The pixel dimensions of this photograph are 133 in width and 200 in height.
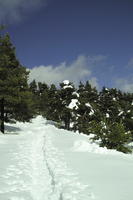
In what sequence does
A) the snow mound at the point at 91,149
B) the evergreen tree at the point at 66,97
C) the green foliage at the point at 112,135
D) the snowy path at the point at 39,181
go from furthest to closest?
the evergreen tree at the point at 66,97 → the green foliage at the point at 112,135 → the snow mound at the point at 91,149 → the snowy path at the point at 39,181

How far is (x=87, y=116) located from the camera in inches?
1809

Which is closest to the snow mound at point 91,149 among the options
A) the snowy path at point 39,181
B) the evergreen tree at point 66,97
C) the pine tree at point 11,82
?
the snowy path at point 39,181

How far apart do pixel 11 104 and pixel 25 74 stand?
3.98 meters

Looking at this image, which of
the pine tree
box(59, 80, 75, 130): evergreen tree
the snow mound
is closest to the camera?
the snow mound

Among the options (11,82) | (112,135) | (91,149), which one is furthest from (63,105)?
(91,149)

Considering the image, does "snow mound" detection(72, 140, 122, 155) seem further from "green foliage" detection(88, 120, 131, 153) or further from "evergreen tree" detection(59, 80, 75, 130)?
"evergreen tree" detection(59, 80, 75, 130)

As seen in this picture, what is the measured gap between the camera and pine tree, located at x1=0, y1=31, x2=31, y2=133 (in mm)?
27141

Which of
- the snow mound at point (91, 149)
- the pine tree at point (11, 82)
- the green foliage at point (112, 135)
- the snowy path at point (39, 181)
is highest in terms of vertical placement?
the pine tree at point (11, 82)

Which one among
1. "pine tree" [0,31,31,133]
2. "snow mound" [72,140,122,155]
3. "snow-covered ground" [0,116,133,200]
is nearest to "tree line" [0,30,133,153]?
"pine tree" [0,31,31,133]

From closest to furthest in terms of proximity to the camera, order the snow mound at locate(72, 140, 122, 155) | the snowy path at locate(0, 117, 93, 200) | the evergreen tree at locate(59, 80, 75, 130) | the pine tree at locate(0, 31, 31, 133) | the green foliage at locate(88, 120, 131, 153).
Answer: the snowy path at locate(0, 117, 93, 200) < the snow mound at locate(72, 140, 122, 155) < the green foliage at locate(88, 120, 131, 153) < the pine tree at locate(0, 31, 31, 133) < the evergreen tree at locate(59, 80, 75, 130)

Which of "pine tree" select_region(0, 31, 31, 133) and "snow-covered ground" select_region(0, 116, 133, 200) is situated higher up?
"pine tree" select_region(0, 31, 31, 133)

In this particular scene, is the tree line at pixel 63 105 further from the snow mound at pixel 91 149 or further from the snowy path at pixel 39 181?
the snowy path at pixel 39 181

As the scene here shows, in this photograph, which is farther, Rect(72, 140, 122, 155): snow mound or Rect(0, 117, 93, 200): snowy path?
Rect(72, 140, 122, 155): snow mound

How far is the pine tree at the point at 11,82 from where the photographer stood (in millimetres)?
27141
